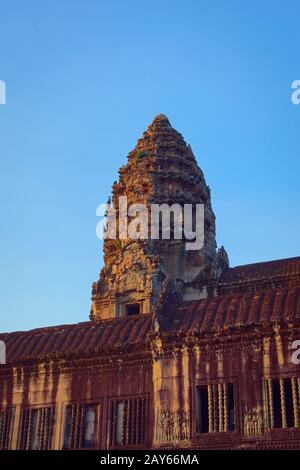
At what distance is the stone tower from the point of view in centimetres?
3928

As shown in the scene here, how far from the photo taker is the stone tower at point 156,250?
39.3 meters

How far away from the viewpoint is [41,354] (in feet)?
87.2

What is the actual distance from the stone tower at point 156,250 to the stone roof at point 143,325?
30.7 feet

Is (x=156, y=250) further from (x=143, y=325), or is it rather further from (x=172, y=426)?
(x=172, y=426)

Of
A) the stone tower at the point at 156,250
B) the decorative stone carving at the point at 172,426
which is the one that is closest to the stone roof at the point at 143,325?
the decorative stone carving at the point at 172,426

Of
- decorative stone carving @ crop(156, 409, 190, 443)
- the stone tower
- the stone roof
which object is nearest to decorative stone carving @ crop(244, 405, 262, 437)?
decorative stone carving @ crop(156, 409, 190, 443)

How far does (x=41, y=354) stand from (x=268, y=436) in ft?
29.4

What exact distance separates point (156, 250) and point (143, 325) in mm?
14769

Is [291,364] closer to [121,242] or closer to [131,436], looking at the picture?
[131,436]

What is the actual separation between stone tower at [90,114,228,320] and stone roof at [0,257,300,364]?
9.35m

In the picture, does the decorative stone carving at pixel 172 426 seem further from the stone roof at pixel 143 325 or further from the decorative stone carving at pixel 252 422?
the stone roof at pixel 143 325

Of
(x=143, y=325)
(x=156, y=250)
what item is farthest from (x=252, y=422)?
(x=156, y=250)

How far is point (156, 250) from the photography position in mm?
41094
